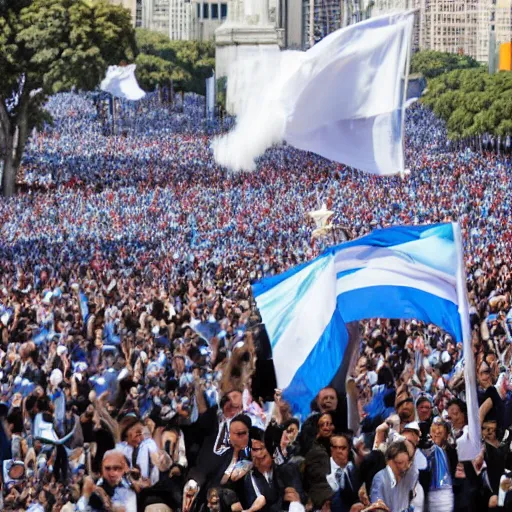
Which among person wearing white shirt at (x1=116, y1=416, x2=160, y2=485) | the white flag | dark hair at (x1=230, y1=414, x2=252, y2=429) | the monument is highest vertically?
dark hair at (x1=230, y1=414, x2=252, y2=429)

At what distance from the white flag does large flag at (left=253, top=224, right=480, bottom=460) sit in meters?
28.4

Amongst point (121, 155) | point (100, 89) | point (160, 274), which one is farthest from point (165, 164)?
point (160, 274)

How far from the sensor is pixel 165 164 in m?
38.5

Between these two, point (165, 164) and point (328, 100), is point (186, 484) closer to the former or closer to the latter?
point (328, 100)

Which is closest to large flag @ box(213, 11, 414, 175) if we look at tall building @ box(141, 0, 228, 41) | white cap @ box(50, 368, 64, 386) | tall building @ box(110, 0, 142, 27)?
white cap @ box(50, 368, 64, 386)

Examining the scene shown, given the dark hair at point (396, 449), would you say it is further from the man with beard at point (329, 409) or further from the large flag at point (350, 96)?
the large flag at point (350, 96)

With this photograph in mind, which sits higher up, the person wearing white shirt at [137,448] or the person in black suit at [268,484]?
the person in black suit at [268,484]

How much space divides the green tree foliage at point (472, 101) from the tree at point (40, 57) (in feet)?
32.4

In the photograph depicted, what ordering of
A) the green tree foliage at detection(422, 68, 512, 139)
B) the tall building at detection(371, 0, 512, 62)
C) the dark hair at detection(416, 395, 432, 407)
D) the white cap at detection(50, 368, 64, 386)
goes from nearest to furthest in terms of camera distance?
the dark hair at detection(416, 395, 432, 407), the white cap at detection(50, 368, 64, 386), the green tree foliage at detection(422, 68, 512, 139), the tall building at detection(371, 0, 512, 62)

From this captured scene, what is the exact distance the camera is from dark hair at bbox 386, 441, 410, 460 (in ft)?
36.7

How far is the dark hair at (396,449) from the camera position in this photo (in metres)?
→ 11.2

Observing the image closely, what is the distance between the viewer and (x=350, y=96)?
17203 millimetres

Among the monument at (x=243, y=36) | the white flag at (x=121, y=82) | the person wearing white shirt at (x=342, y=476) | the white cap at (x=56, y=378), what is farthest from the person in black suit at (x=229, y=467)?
the monument at (x=243, y=36)

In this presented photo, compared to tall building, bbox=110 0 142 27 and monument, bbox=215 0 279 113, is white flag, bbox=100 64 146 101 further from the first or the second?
tall building, bbox=110 0 142 27
